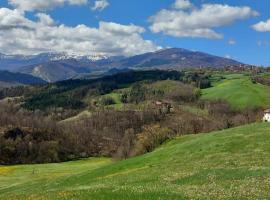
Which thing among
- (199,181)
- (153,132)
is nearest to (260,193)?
(199,181)

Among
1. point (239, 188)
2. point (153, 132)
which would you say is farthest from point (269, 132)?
point (153, 132)

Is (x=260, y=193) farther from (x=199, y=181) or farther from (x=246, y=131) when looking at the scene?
(x=246, y=131)

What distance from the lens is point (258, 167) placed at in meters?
40.7

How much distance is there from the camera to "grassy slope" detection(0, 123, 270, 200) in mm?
31688

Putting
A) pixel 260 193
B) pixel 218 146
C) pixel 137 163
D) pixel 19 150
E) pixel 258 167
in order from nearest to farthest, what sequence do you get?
pixel 260 193, pixel 258 167, pixel 218 146, pixel 137 163, pixel 19 150

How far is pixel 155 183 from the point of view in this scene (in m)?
37.9

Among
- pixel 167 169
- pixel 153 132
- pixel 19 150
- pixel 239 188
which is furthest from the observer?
pixel 19 150

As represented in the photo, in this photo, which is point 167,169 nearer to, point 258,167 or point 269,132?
point 258,167

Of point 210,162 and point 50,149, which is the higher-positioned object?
point 210,162

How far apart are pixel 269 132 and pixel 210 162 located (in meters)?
14.0

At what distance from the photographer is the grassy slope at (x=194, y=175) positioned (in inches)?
1248

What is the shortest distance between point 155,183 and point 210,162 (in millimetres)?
11387

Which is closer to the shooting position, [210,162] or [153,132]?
[210,162]

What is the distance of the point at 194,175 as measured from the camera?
40156 mm
